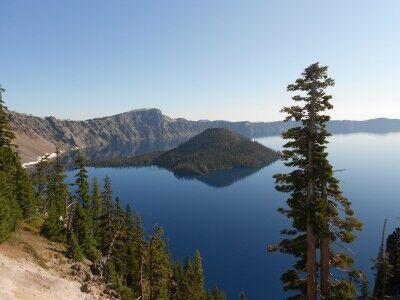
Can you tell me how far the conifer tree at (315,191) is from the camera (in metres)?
23.4

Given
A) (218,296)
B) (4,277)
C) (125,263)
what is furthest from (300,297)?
(218,296)

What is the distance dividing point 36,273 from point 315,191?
29.6m

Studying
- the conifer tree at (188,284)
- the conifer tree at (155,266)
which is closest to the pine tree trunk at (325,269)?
the conifer tree at (155,266)

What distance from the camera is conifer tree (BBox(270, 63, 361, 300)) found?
23359 mm

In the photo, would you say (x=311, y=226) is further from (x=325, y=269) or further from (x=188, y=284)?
(x=188, y=284)

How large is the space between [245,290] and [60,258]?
3160 inches

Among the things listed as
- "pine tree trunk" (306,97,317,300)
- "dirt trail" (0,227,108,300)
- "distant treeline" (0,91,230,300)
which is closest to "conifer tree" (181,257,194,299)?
"distant treeline" (0,91,230,300)

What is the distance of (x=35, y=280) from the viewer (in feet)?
121

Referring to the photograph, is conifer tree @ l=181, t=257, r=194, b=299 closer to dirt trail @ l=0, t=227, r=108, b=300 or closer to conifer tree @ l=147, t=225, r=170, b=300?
conifer tree @ l=147, t=225, r=170, b=300

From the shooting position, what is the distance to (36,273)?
38.6 meters

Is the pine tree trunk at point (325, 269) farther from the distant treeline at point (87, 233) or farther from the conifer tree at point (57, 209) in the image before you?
the conifer tree at point (57, 209)

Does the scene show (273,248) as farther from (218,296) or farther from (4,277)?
(218,296)

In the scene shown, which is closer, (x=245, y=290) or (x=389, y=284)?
(x=389, y=284)

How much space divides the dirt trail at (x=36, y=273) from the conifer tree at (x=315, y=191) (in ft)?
71.9
